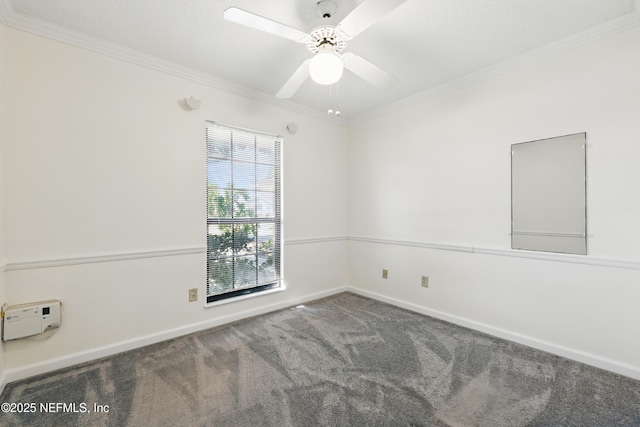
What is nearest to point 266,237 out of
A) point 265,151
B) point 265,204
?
point 265,204

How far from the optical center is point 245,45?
2.28 meters

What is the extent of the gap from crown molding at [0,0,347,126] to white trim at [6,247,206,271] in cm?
159

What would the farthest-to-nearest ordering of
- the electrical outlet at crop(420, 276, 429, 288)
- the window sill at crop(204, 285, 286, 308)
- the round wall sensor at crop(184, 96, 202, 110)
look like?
1. the electrical outlet at crop(420, 276, 429, 288)
2. the window sill at crop(204, 285, 286, 308)
3. the round wall sensor at crop(184, 96, 202, 110)

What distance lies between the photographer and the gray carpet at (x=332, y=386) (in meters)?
1.60

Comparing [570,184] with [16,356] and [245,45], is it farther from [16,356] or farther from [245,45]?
[16,356]

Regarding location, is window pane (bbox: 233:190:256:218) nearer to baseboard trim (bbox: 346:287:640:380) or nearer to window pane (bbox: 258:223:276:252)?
window pane (bbox: 258:223:276:252)

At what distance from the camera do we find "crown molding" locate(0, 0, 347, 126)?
1.93 meters

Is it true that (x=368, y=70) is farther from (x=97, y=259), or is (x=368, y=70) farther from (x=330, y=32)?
(x=97, y=259)

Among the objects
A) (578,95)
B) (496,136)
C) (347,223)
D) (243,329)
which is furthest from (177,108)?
(578,95)

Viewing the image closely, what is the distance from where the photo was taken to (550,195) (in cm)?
236

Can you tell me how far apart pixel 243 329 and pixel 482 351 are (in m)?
2.12

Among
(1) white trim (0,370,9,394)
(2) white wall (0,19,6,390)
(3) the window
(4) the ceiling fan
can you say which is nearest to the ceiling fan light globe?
(4) the ceiling fan

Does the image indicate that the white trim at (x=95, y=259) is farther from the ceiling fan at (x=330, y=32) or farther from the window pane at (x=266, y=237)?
the ceiling fan at (x=330, y=32)

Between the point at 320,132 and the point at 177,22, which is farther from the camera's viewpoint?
the point at 320,132
